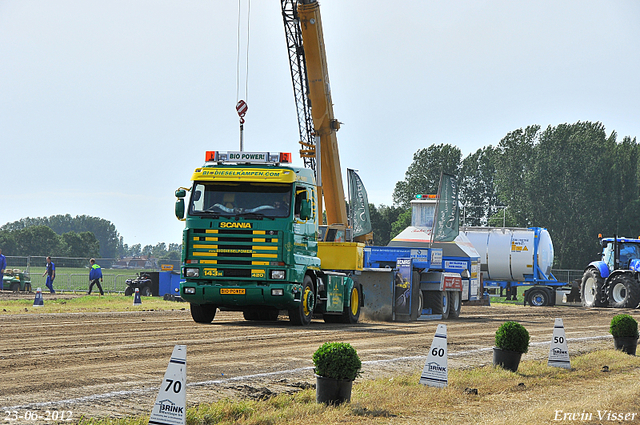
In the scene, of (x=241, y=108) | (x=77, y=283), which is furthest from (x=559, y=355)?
(x=77, y=283)

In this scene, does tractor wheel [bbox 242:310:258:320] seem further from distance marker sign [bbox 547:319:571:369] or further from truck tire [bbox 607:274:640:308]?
truck tire [bbox 607:274:640:308]

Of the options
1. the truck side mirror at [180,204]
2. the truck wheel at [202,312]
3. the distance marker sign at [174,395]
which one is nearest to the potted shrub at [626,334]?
the truck wheel at [202,312]

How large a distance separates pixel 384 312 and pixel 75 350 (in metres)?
11.4

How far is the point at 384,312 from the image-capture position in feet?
69.9

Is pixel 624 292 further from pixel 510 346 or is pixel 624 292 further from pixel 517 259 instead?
pixel 510 346

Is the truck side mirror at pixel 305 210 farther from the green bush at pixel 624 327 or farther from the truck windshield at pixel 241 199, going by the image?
the green bush at pixel 624 327

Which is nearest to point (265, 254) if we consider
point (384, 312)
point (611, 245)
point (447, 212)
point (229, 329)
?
point (229, 329)

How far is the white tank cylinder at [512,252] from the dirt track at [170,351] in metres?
17.8

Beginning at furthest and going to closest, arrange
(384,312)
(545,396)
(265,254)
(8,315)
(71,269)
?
(71,269)
(384,312)
(8,315)
(265,254)
(545,396)

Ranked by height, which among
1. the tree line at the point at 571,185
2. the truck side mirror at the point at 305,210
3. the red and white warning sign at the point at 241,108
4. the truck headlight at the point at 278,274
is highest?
the tree line at the point at 571,185

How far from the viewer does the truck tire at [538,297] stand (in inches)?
1458

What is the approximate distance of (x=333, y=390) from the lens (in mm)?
7730

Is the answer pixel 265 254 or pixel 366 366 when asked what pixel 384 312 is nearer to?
pixel 265 254

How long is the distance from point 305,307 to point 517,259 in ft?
75.5
